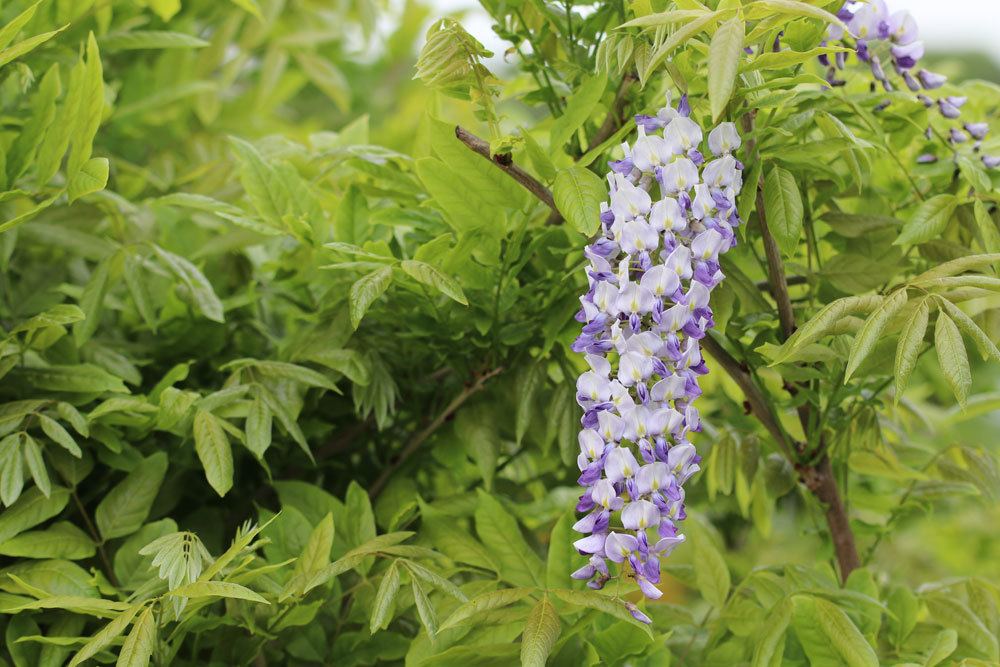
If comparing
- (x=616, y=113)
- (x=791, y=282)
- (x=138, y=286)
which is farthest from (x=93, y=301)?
(x=791, y=282)

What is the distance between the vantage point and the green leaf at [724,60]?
0.44 m

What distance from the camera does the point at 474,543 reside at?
2.04 feet

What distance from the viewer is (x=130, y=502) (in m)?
0.61

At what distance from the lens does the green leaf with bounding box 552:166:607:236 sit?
0.49 metres

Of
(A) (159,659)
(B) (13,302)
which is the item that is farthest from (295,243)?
(A) (159,659)

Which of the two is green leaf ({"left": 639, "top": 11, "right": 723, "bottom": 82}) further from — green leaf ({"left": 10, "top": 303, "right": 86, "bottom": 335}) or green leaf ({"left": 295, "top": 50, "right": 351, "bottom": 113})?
green leaf ({"left": 295, "top": 50, "right": 351, "bottom": 113})

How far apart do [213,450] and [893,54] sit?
0.46m

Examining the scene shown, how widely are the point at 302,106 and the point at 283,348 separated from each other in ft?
3.76

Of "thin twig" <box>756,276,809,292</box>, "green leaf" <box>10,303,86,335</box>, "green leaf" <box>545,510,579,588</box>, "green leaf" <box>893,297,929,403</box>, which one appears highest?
"green leaf" <box>893,297,929,403</box>

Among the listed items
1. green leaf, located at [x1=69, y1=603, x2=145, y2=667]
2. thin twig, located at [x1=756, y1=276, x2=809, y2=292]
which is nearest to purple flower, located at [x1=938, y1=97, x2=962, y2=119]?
thin twig, located at [x1=756, y1=276, x2=809, y2=292]

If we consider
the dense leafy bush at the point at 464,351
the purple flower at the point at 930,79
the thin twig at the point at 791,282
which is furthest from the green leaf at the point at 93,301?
the purple flower at the point at 930,79

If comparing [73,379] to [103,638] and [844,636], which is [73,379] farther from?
[844,636]

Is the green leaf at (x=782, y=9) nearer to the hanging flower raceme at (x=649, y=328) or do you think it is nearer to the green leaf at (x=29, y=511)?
the hanging flower raceme at (x=649, y=328)

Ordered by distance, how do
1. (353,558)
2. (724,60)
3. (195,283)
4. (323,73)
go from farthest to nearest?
(323,73) → (195,283) → (353,558) → (724,60)
